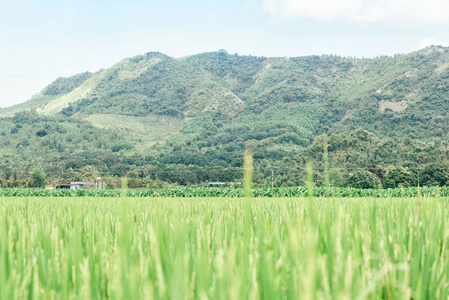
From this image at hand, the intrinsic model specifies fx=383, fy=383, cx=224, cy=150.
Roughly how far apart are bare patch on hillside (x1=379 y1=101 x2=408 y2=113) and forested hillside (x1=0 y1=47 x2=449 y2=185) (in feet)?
2.74

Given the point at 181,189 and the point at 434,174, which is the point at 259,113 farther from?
the point at 181,189

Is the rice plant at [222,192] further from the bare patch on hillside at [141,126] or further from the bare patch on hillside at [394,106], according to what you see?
the bare patch on hillside at [141,126]

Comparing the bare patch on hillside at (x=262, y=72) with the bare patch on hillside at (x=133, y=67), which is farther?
the bare patch on hillside at (x=133, y=67)

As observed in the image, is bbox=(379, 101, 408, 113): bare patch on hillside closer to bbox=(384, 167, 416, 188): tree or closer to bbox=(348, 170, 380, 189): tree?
bbox=(384, 167, 416, 188): tree

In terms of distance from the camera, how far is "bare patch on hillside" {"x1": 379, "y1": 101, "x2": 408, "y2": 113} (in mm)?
88250

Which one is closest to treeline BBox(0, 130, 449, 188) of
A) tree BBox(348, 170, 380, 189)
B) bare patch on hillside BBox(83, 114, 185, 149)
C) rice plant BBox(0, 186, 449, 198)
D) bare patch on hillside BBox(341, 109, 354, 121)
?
tree BBox(348, 170, 380, 189)

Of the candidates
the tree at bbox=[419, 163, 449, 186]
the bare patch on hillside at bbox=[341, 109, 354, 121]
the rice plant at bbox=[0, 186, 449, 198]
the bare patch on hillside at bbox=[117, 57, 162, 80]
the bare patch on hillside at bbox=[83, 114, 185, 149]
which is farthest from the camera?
the bare patch on hillside at bbox=[117, 57, 162, 80]

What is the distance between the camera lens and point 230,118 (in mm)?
117312

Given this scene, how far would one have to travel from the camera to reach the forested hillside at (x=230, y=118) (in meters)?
57.5

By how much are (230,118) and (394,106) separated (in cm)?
4709

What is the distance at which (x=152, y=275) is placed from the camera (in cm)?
100

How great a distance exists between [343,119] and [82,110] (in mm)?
81296

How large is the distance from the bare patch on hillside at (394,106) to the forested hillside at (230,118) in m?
0.84

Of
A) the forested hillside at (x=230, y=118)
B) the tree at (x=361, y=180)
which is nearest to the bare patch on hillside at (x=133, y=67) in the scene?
the forested hillside at (x=230, y=118)
